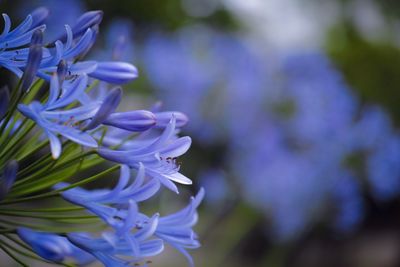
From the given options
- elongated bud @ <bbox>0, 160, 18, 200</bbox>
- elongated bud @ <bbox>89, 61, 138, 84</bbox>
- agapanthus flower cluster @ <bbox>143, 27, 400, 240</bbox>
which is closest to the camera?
elongated bud @ <bbox>0, 160, 18, 200</bbox>

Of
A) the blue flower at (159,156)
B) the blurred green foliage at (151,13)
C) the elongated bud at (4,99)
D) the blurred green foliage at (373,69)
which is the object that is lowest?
the blurred green foliage at (373,69)

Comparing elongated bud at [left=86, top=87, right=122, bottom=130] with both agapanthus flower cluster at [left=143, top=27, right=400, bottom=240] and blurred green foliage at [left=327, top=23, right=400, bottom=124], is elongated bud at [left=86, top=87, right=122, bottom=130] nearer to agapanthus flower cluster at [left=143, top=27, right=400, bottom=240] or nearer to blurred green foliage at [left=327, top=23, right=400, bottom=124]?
agapanthus flower cluster at [left=143, top=27, right=400, bottom=240]

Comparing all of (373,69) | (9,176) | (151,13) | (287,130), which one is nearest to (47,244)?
(9,176)

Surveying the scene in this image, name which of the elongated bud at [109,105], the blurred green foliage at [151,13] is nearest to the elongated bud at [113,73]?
the elongated bud at [109,105]

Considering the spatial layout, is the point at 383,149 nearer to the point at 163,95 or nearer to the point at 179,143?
the point at 163,95

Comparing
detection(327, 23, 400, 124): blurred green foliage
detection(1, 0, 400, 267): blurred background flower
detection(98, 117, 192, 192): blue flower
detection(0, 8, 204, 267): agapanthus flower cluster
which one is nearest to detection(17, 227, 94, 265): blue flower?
detection(0, 8, 204, 267): agapanthus flower cluster

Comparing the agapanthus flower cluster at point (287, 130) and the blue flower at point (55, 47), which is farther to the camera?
the agapanthus flower cluster at point (287, 130)

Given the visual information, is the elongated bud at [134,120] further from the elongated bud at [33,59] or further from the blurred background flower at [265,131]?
the blurred background flower at [265,131]
